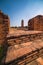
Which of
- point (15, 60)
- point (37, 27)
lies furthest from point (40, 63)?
point (37, 27)

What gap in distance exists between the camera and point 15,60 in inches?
50.9

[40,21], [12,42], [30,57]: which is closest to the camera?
[30,57]

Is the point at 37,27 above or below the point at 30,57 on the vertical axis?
above

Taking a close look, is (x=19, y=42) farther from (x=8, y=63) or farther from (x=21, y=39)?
(x=8, y=63)

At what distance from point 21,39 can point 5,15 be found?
3.90ft

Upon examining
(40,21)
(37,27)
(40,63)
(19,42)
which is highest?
(40,21)

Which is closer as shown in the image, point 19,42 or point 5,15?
point 19,42

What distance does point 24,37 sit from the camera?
7.19ft

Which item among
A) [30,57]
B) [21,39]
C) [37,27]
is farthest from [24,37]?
[37,27]

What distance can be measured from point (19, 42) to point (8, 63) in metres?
0.90

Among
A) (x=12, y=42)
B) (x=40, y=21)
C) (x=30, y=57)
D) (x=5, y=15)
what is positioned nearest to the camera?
(x=30, y=57)

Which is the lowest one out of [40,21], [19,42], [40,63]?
[40,63]

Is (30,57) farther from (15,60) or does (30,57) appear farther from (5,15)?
(5,15)

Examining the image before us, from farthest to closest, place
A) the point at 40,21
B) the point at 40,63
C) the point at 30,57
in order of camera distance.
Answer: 1. the point at 40,21
2. the point at 30,57
3. the point at 40,63
